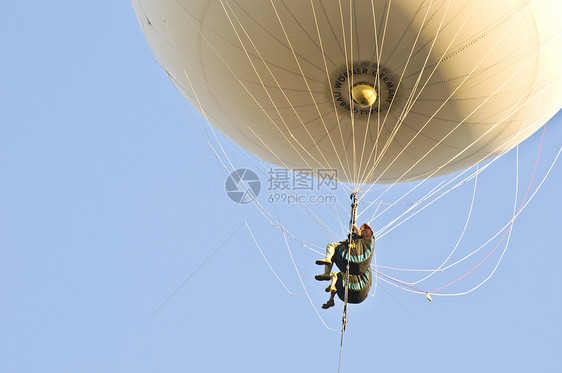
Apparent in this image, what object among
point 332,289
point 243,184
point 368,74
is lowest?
point 332,289

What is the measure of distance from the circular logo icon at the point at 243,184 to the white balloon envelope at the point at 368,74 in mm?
4067

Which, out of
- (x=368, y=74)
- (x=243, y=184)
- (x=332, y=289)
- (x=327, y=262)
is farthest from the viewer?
(x=243, y=184)

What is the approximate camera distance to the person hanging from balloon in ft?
28.4

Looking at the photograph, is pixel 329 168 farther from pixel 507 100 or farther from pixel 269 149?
pixel 507 100

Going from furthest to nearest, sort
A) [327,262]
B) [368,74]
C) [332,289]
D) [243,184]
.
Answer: [243,184]
[368,74]
[332,289]
[327,262]

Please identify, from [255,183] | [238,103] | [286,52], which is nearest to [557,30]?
[286,52]

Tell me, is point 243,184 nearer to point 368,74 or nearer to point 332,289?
point 368,74

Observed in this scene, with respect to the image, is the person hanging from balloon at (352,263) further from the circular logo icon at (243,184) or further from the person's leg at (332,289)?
the circular logo icon at (243,184)

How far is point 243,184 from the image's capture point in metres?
15.1

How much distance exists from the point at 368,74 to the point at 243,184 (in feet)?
21.2

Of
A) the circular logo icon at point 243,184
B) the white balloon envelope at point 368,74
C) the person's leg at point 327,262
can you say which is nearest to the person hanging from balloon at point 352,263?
the person's leg at point 327,262

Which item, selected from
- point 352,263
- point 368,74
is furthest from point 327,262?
point 368,74

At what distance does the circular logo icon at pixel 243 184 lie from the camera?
49.1 feet

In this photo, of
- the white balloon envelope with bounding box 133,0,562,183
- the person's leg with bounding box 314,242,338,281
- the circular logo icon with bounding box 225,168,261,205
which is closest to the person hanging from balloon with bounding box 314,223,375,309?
the person's leg with bounding box 314,242,338,281
